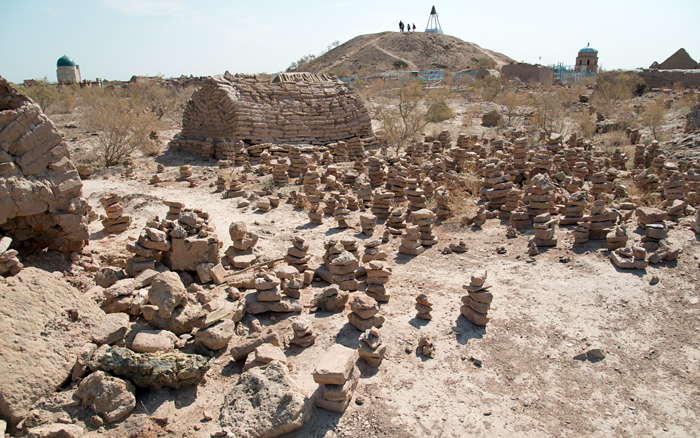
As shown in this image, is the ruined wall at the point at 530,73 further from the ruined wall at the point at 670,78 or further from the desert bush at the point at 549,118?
the desert bush at the point at 549,118

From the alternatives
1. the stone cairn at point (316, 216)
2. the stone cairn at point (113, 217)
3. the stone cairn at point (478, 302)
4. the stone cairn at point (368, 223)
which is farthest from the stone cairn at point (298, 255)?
the stone cairn at point (113, 217)

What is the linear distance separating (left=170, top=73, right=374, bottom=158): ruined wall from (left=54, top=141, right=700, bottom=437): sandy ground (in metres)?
7.81

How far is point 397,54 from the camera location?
4569cm

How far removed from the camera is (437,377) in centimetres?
356

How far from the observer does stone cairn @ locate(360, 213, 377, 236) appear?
696 centimetres

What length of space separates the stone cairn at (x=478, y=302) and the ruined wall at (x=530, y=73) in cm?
3100

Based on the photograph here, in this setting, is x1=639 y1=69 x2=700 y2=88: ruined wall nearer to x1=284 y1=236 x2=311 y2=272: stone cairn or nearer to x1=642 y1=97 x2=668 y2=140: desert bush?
x1=642 y1=97 x2=668 y2=140: desert bush

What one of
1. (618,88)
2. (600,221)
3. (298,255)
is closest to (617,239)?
(600,221)

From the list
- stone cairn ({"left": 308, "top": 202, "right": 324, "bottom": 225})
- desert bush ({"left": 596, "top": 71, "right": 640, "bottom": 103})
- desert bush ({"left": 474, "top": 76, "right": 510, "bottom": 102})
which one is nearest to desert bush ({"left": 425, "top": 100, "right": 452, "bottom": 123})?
desert bush ({"left": 474, "top": 76, "right": 510, "bottom": 102})

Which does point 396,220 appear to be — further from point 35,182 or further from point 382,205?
point 35,182

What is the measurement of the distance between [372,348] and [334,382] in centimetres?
59

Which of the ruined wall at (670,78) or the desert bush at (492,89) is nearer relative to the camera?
the ruined wall at (670,78)

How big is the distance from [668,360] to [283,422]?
132 inches

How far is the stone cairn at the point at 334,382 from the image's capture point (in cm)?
312
